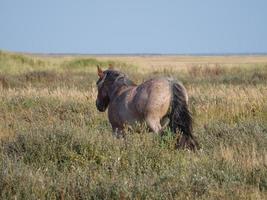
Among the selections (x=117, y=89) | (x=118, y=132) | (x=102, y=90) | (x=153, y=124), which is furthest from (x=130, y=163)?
(x=102, y=90)

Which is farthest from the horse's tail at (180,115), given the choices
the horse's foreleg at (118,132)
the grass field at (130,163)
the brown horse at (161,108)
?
the horse's foreleg at (118,132)

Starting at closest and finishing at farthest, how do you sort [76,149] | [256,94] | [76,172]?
[76,172], [76,149], [256,94]

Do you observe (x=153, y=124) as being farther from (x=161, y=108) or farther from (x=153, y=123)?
(x=161, y=108)

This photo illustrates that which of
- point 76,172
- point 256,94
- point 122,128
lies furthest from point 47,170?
point 256,94

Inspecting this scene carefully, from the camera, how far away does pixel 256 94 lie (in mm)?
16422

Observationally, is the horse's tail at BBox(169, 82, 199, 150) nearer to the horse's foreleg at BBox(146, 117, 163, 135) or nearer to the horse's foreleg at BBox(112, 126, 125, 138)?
the horse's foreleg at BBox(146, 117, 163, 135)

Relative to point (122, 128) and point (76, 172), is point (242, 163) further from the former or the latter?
point (122, 128)

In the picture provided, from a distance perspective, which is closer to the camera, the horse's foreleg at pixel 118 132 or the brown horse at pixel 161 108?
the brown horse at pixel 161 108

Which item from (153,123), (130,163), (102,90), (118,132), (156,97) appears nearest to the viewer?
(130,163)

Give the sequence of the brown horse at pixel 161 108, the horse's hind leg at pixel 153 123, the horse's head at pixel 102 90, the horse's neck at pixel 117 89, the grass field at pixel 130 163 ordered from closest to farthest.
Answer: the grass field at pixel 130 163 < the brown horse at pixel 161 108 < the horse's hind leg at pixel 153 123 < the horse's neck at pixel 117 89 < the horse's head at pixel 102 90

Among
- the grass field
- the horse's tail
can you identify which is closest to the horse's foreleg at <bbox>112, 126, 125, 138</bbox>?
the grass field

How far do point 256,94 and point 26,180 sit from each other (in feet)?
35.3

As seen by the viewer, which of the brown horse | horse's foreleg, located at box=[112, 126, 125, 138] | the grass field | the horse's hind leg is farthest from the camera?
horse's foreleg, located at box=[112, 126, 125, 138]

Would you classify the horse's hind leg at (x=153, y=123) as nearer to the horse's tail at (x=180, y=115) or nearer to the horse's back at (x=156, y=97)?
the horse's back at (x=156, y=97)
